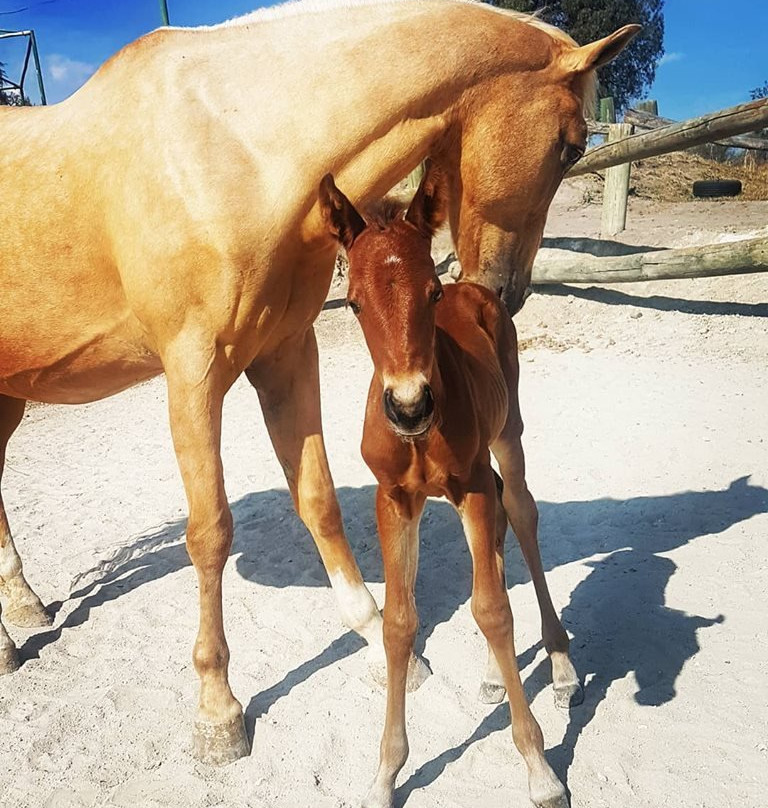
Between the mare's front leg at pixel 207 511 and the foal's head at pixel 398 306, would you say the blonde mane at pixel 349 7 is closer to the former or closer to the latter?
the foal's head at pixel 398 306

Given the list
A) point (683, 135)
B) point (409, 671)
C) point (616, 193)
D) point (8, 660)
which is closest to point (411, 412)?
point (409, 671)

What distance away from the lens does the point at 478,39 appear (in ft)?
7.82

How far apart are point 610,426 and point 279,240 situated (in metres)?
3.28

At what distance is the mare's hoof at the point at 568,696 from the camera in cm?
249

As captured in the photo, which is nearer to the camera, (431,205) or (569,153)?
(431,205)

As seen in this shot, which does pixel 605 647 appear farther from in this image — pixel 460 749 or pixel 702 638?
pixel 460 749

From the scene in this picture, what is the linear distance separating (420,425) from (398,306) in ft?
0.89

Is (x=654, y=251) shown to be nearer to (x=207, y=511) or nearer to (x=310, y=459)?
(x=310, y=459)

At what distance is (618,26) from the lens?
68.2 ft

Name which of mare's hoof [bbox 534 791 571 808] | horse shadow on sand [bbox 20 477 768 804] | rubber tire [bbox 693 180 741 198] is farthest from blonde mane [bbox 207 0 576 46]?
rubber tire [bbox 693 180 741 198]

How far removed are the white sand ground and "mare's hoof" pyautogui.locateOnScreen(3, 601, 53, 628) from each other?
0.08 meters

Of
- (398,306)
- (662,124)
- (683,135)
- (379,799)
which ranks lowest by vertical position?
(379,799)

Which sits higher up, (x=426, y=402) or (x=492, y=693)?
(x=426, y=402)

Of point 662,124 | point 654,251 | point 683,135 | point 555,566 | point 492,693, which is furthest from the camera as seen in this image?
point 662,124
